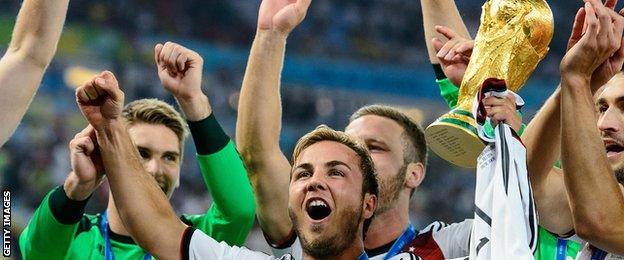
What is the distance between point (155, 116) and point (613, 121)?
1.64m

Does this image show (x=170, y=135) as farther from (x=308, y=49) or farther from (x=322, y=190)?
(x=308, y=49)

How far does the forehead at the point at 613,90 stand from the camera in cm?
318

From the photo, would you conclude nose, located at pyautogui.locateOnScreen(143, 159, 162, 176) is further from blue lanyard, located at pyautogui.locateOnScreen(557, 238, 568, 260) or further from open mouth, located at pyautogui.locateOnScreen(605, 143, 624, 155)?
open mouth, located at pyautogui.locateOnScreen(605, 143, 624, 155)

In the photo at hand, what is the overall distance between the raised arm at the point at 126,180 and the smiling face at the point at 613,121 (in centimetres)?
124

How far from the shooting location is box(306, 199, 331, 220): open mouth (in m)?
3.00

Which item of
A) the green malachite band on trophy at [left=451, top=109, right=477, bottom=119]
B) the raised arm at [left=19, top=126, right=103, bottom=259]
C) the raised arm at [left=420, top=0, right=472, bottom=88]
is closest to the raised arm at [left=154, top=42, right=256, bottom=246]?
the raised arm at [left=19, top=126, right=103, bottom=259]

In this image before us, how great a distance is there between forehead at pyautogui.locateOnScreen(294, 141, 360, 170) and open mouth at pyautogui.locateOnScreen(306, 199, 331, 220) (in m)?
0.15

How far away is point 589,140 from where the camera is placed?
2703 millimetres

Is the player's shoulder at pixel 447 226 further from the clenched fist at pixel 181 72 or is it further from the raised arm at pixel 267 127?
the clenched fist at pixel 181 72

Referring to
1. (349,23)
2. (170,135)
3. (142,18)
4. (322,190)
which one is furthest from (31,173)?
(322,190)

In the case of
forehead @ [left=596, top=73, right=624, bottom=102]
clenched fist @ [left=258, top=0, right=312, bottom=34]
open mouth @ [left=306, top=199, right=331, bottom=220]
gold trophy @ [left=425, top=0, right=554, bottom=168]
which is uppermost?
clenched fist @ [left=258, top=0, right=312, bottom=34]

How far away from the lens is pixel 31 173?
1009 cm

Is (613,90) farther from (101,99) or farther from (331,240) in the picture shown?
(101,99)

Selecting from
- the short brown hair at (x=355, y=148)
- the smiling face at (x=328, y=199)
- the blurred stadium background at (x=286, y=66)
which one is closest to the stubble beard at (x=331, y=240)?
the smiling face at (x=328, y=199)
